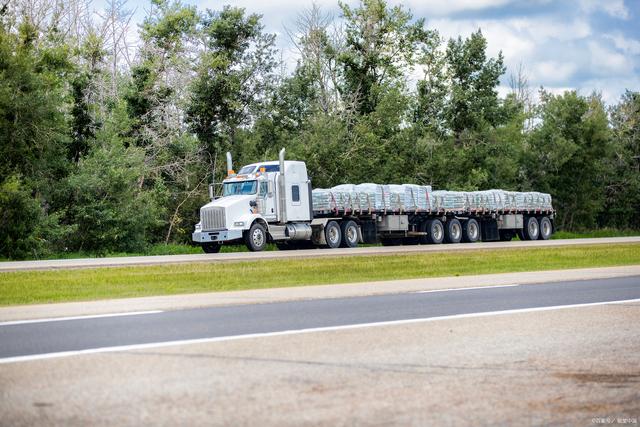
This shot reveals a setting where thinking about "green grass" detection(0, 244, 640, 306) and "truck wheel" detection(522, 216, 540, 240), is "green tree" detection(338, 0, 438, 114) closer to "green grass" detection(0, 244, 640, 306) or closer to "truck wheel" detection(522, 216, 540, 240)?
"truck wheel" detection(522, 216, 540, 240)

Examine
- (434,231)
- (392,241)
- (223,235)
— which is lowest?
(392,241)

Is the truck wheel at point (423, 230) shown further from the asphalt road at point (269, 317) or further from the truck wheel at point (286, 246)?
the asphalt road at point (269, 317)

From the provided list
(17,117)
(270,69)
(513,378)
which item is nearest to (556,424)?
(513,378)

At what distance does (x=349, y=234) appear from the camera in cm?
3931

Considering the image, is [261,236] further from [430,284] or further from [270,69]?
[270,69]

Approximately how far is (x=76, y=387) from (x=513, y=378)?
365 centimetres

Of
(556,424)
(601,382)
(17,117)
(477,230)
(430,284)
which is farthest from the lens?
(477,230)

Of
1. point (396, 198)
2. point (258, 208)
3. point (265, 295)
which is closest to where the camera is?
point (265, 295)

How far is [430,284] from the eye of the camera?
18438 millimetres

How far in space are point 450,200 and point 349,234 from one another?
7.96 m

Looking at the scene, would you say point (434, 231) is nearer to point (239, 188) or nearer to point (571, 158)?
point (239, 188)

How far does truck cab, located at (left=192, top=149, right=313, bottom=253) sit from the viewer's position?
34875mm

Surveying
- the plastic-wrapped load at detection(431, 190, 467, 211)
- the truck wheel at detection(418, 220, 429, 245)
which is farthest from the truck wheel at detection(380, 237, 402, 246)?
the plastic-wrapped load at detection(431, 190, 467, 211)

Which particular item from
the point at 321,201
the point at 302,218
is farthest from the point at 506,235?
the point at 302,218
